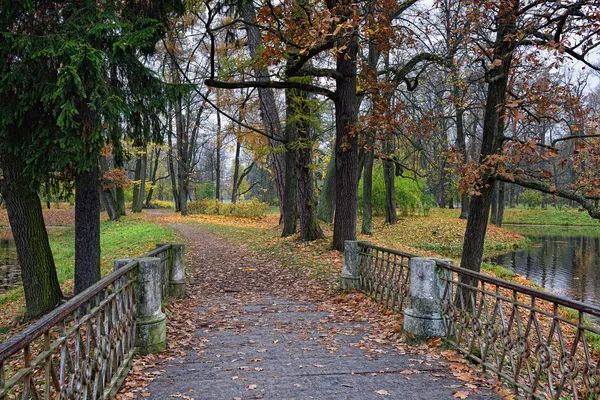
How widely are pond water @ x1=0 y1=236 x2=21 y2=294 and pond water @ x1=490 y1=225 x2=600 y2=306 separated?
15.0 metres

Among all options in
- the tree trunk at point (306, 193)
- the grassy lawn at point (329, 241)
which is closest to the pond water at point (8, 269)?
the grassy lawn at point (329, 241)

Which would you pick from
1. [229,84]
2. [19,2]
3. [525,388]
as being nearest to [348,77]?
[229,84]

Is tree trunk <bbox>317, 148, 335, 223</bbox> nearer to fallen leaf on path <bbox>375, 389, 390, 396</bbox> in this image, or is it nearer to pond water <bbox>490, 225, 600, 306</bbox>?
pond water <bbox>490, 225, 600, 306</bbox>

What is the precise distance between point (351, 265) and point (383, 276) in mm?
1273

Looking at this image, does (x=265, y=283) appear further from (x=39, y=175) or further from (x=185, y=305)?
(x=39, y=175)

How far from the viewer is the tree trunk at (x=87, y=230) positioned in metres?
7.94

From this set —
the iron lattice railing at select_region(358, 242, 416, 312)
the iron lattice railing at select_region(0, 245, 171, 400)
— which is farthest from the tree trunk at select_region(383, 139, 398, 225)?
the iron lattice railing at select_region(0, 245, 171, 400)

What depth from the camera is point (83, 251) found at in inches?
318

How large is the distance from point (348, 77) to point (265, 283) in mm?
5176

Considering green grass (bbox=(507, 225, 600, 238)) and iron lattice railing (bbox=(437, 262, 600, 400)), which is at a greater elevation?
iron lattice railing (bbox=(437, 262, 600, 400))

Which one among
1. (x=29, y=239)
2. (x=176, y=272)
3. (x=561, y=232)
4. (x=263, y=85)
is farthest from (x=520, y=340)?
(x=561, y=232)

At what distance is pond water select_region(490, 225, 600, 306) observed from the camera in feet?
39.2

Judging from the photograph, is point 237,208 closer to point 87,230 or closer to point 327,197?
point 327,197

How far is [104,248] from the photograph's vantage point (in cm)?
1605
